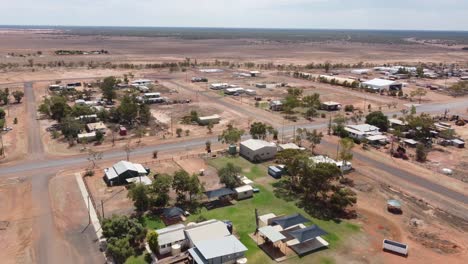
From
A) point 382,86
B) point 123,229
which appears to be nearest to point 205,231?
A: point 123,229

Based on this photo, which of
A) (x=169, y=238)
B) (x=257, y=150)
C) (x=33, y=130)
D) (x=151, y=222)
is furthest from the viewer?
(x=33, y=130)

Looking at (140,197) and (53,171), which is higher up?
(140,197)

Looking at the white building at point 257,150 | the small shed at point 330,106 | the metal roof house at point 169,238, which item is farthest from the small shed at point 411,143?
the metal roof house at point 169,238

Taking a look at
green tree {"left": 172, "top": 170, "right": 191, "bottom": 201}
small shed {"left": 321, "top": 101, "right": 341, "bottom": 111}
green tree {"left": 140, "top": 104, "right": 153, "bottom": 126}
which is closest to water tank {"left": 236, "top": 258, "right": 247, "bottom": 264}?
green tree {"left": 172, "top": 170, "right": 191, "bottom": 201}

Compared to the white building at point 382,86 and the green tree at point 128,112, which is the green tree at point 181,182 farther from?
the white building at point 382,86

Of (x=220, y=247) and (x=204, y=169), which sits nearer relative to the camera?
(x=220, y=247)

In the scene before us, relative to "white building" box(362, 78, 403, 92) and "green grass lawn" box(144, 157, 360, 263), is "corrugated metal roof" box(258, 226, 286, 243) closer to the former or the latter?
"green grass lawn" box(144, 157, 360, 263)

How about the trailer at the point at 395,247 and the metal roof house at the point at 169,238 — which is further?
the trailer at the point at 395,247

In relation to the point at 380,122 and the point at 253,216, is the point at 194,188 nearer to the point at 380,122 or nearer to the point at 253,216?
the point at 253,216
